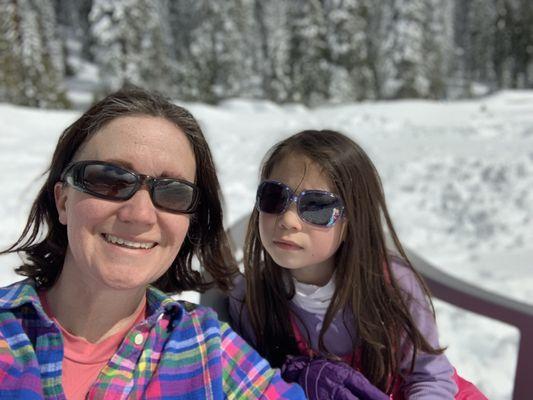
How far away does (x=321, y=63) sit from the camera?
32.1m

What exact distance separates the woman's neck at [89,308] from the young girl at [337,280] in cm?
66

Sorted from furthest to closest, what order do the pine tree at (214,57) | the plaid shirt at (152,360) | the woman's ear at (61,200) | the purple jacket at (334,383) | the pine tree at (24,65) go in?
1. the pine tree at (214,57)
2. the pine tree at (24,65)
3. the purple jacket at (334,383)
4. the woman's ear at (61,200)
5. the plaid shirt at (152,360)

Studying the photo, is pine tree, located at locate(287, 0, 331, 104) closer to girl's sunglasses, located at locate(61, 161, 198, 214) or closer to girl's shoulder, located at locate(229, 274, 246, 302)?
girl's shoulder, located at locate(229, 274, 246, 302)

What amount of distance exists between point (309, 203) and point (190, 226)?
47 cm

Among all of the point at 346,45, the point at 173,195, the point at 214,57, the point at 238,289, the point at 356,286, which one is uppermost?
the point at 346,45

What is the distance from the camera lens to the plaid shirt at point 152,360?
4.81 ft

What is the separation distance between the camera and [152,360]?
1617 mm

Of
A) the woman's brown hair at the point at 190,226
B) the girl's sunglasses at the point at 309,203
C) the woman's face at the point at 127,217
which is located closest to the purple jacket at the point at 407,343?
the woman's brown hair at the point at 190,226

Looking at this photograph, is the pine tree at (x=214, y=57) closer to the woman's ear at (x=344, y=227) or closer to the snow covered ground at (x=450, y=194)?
the snow covered ground at (x=450, y=194)

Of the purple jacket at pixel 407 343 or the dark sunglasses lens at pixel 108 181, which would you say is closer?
the dark sunglasses lens at pixel 108 181

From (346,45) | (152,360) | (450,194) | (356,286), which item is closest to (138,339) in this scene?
(152,360)

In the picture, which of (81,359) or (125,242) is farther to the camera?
(81,359)

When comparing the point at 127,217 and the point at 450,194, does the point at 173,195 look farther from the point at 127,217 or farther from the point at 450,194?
the point at 450,194

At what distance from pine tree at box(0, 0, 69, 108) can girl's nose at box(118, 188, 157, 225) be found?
28.0 meters
